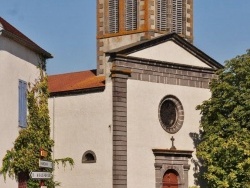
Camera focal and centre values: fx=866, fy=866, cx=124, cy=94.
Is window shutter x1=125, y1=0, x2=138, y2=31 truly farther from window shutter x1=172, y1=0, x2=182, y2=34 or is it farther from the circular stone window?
the circular stone window

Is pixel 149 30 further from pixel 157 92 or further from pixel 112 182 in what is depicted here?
pixel 112 182

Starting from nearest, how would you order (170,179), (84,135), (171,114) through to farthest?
(84,135) → (170,179) → (171,114)

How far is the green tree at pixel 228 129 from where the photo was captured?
38812mm

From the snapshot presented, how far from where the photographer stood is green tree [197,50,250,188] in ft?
127

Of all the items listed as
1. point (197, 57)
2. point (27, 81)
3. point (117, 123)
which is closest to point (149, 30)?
point (197, 57)

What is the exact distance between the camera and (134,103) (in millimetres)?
39875

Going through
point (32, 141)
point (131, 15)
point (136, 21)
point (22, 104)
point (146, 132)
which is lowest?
point (32, 141)

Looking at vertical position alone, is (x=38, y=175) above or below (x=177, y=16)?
below

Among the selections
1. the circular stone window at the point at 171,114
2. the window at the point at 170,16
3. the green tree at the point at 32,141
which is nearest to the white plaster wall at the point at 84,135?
the green tree at the point at 32,141

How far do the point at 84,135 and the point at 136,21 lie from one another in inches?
259

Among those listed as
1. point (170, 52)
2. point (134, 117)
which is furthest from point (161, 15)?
point (134, 117)

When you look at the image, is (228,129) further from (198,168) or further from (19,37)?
(19,37)

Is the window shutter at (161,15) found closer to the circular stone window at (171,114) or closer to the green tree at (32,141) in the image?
the circular stone window at (171,114)

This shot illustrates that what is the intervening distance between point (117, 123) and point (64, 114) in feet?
11.3
